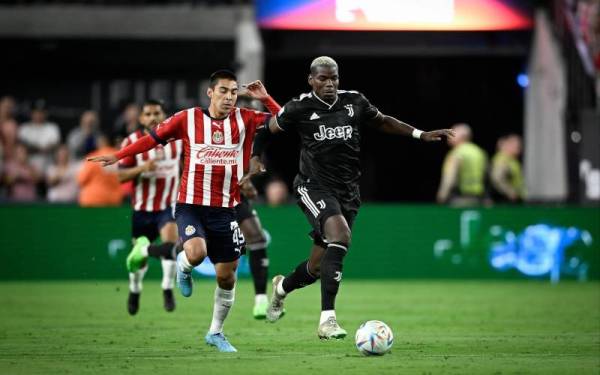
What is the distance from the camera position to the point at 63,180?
20547mm

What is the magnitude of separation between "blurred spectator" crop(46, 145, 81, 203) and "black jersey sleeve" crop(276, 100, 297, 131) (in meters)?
10.0

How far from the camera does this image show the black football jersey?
35.5ft

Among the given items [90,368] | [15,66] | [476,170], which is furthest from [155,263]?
[90,368]

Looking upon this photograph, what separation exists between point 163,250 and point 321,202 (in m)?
3.08

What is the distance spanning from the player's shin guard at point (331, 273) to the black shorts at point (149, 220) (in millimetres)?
3729

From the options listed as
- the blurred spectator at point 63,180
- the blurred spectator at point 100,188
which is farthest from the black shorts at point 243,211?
the blurred spectator at point 63,180

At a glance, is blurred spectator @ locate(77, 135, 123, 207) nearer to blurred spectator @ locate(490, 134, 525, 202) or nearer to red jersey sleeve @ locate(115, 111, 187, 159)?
blurred spectator @ locate(490, 134, 525, 202)

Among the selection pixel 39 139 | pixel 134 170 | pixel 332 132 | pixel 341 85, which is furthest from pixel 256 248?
pixel 341 85

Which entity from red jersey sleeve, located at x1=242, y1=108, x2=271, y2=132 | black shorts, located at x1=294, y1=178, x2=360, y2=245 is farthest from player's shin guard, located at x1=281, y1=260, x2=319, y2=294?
red jersey sleeve, located at x1=242, y1=108, x2=271, y2=132

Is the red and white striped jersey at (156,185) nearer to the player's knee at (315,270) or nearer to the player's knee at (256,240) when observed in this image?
the player's knee at (256,240)

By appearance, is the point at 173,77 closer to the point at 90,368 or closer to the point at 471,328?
the point at 471,328

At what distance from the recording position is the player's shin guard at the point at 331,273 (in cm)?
1027

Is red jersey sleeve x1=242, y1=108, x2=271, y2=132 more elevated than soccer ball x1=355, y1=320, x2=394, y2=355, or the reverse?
red jersey sleeve x1=242, y1=108, x2=271, y2=132

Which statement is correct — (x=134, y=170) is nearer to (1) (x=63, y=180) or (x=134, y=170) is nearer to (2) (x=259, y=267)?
(2) (x=259, y=267)
